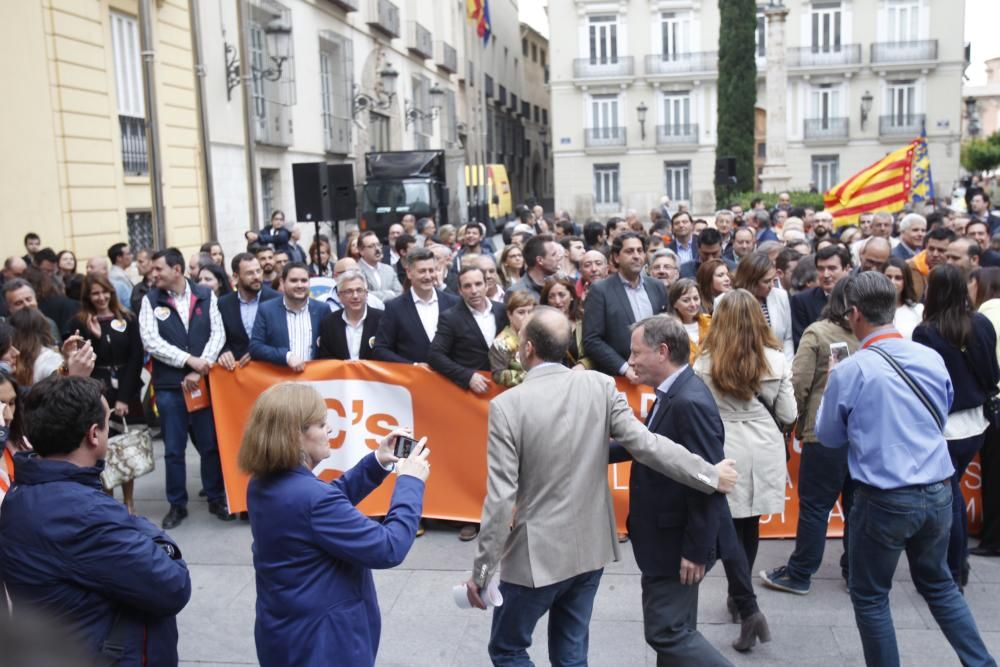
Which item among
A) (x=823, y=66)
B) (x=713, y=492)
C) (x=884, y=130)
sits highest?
(x=823, y=66)

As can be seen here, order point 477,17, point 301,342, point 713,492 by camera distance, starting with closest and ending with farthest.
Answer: point 713,492
point 301,342
point 477,17

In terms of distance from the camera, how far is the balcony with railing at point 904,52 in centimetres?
4628

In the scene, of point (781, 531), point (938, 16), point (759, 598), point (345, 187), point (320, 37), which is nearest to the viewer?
point (759, 598)

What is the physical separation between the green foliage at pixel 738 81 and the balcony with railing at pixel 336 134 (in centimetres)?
1785

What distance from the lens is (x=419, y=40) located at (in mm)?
32938

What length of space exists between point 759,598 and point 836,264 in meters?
2.40

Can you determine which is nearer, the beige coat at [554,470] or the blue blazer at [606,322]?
the beige coat at [554,470]


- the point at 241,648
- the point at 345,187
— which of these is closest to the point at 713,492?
the point at 241,648

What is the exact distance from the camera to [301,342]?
7.20 metres

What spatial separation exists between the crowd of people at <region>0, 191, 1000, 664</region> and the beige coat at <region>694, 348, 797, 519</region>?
1cm

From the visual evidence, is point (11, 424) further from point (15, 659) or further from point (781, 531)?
point (781, 531)

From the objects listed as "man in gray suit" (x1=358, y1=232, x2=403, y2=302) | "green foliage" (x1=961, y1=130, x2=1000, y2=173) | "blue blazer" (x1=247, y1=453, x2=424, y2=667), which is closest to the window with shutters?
"man in gray suit" (x1=358, y1=232, x2=403, y2=302)

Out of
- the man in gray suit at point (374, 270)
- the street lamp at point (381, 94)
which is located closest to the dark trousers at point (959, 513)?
the man in gray suit at point (374, 270)

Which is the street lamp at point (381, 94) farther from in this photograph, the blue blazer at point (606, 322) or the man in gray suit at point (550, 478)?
the man in gray suit at point (550, 478)
